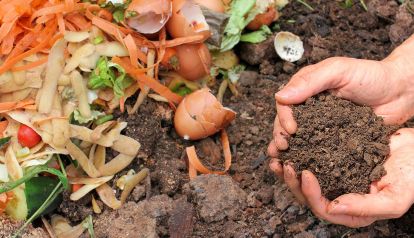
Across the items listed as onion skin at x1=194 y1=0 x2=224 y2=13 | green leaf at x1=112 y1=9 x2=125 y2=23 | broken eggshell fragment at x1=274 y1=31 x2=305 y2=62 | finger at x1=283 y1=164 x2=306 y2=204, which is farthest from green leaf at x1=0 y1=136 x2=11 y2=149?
broken eggshell fragment at x1=274 y1=31 x2=305 y2=62

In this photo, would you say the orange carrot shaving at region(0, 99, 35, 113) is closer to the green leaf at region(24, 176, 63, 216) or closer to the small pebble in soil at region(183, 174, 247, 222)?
the green leaf at region(24, 176, 63, 216)

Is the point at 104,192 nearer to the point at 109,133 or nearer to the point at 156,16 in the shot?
the point at 109,133

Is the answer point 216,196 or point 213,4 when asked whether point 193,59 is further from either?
point 216,196

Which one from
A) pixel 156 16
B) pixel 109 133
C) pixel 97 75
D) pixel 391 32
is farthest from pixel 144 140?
pixel 391 32

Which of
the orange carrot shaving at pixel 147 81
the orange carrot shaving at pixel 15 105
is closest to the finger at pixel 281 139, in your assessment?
the orange carrot shaving at pixel 147 81

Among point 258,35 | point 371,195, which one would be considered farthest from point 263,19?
point 371,195

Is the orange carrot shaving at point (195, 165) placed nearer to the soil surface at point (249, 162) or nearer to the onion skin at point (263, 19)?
the soil surface at point (249, 162)
